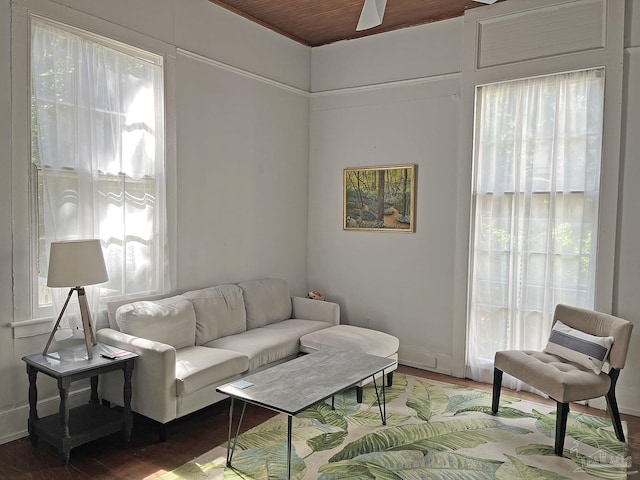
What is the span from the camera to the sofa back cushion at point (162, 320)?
3447 millimetres

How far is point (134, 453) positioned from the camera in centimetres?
302

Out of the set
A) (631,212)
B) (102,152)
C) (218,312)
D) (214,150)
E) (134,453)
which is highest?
(214,150)

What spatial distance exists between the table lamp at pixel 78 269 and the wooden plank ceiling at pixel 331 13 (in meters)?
2.49

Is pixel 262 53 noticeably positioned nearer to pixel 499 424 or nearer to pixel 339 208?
pixel 339 208

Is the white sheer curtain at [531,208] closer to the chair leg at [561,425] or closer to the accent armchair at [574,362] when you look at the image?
the accent armchair at [574,362]

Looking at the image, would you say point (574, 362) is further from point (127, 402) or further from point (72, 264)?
point (72, 264)

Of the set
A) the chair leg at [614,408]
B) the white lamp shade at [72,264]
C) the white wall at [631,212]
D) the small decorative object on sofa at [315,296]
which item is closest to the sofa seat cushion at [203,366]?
the white lamp shade at [72,264]

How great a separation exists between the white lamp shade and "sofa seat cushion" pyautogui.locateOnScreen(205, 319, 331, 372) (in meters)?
1.22

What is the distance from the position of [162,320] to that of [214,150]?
1.58 meters

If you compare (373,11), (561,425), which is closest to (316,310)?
(561,425)

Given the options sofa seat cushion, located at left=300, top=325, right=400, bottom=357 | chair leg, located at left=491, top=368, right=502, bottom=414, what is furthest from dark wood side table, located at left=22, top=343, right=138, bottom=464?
chair leg, located at left=491, top=368, right=502, bottom=414

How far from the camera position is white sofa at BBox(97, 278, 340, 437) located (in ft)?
10.3

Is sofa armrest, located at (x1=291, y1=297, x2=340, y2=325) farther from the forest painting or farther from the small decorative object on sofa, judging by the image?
the forest painting

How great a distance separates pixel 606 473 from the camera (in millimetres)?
2873
